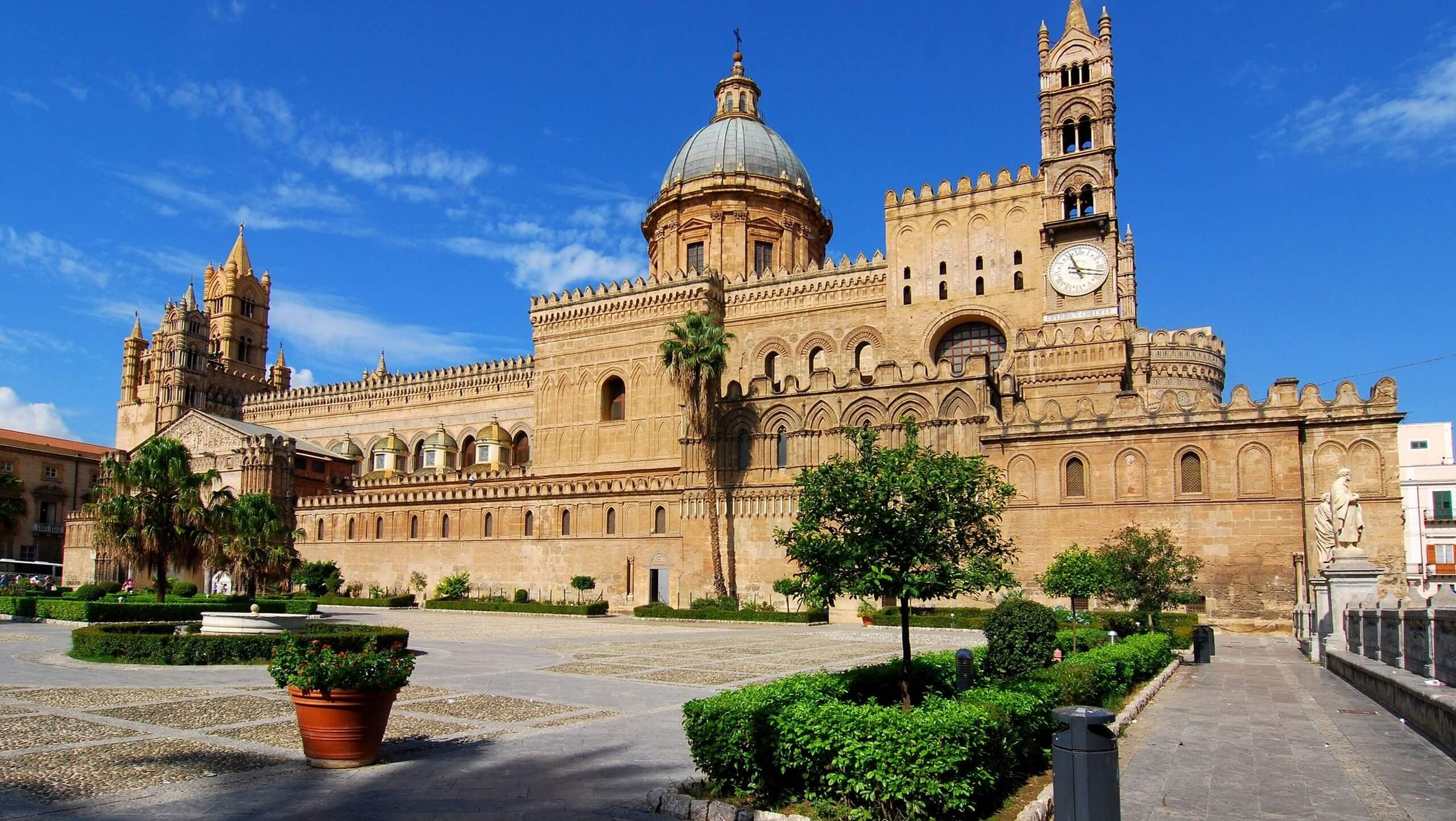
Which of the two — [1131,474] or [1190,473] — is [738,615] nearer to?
[1131,474]

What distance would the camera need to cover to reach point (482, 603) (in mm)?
42625

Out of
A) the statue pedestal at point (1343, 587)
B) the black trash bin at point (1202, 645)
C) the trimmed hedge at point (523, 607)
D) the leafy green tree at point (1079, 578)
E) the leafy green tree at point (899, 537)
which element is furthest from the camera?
the trimmed hedge at point (523, 607)

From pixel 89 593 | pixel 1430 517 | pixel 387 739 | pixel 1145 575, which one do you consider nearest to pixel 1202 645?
pixel 1145 575

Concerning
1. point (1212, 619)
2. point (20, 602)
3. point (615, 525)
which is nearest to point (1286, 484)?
point (1212, 619)

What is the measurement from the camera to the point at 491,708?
1292cm

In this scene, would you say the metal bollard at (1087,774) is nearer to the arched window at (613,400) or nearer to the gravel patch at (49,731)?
the gravel patch at (49,731)

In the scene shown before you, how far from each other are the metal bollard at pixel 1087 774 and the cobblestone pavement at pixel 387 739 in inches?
139

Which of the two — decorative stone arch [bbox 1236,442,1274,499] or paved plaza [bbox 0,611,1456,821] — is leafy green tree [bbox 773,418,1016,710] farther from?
decorative stone arch [bbox 1236,442,1274,499]

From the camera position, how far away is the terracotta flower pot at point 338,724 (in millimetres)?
8984

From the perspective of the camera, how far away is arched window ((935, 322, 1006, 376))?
44.0 metres

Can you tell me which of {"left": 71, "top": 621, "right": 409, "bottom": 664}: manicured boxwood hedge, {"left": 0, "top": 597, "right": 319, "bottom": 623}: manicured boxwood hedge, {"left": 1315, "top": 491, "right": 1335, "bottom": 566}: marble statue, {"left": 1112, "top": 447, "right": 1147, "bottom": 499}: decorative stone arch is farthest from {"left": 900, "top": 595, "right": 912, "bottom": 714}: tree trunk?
{"left": 1112, "top": 447, "right": 1147, "bottom": 499}: decorative stone arch

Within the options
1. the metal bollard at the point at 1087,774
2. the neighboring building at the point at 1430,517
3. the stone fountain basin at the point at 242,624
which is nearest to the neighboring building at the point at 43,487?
the stone fountain basin at the point at 242,624

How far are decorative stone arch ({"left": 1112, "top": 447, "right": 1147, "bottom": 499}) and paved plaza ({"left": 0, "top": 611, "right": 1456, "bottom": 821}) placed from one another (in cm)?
1590

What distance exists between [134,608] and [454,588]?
2075 centimetres
